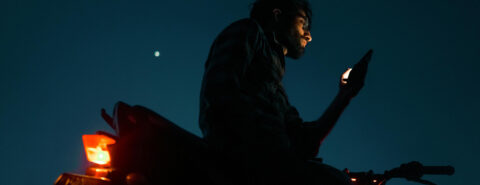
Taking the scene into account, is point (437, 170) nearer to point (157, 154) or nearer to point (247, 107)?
point (247, 107)

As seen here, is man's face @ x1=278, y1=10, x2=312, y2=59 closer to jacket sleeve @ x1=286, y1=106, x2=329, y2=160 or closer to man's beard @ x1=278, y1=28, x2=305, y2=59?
man's beard @ x1=278, y1=28, x2=305, y2=59

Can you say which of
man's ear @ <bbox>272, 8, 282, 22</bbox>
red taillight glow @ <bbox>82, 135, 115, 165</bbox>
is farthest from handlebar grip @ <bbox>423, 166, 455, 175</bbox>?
red taillight glow @ <bbox>82, 135, 115, 165</bbox>

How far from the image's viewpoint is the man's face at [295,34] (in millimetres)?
2830

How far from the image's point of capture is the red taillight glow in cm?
150

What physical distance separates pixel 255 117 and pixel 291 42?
5.24ft

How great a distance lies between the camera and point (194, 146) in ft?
3.76

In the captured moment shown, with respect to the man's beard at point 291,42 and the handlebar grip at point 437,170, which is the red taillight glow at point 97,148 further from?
the handlebar grip at point 437,170

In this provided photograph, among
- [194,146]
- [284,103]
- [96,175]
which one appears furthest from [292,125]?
[96,175]

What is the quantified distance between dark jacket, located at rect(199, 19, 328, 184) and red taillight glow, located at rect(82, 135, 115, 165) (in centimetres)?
52

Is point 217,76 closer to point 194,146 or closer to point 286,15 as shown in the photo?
point 194,146

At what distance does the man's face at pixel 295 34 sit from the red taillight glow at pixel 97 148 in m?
1.88

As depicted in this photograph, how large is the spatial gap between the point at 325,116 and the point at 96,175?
2.03m

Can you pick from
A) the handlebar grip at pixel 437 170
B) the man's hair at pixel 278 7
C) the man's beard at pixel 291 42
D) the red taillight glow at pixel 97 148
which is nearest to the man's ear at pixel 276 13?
the man's hair at pixel 278 7

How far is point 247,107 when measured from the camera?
4.42 ft
